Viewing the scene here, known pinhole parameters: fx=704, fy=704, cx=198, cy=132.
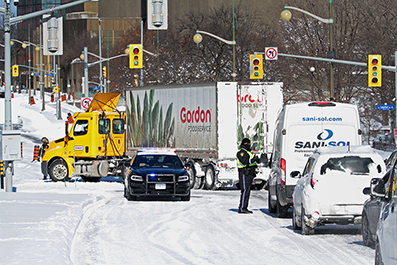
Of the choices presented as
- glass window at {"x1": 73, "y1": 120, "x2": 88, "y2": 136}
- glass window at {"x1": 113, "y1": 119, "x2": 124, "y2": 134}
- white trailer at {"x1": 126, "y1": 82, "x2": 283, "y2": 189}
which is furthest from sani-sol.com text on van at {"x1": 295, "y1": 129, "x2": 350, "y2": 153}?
glass window at {"x1": 113, "y1": 119, "x2": 124, "y2": 134}

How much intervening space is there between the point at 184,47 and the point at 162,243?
51104mm

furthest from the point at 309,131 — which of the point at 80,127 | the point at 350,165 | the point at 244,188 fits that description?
the point at 80,127

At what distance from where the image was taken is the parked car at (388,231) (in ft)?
21.7

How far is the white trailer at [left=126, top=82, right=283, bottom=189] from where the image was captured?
985 inches

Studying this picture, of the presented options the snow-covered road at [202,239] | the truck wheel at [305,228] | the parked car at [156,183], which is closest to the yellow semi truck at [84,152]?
the parked car at [156,183]

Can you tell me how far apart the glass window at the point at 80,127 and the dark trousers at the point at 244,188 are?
13792 millimetres

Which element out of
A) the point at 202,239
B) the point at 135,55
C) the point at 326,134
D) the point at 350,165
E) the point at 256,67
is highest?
the point at 135,55

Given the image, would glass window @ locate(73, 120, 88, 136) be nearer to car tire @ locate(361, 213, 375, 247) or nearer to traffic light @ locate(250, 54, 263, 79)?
traffic light @ locate(250, 54, 263, 79)

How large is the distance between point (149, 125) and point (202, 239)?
56.1ft

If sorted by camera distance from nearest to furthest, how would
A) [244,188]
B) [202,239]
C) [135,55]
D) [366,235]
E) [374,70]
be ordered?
[366,235] < [202,239] < [244,188] < [374,70] < [135,55]

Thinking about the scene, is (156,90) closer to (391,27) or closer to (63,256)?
(63,256)

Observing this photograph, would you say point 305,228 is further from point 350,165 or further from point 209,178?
point 209,178

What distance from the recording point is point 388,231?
6.90 meters

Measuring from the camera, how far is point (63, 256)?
9734 millimetres
